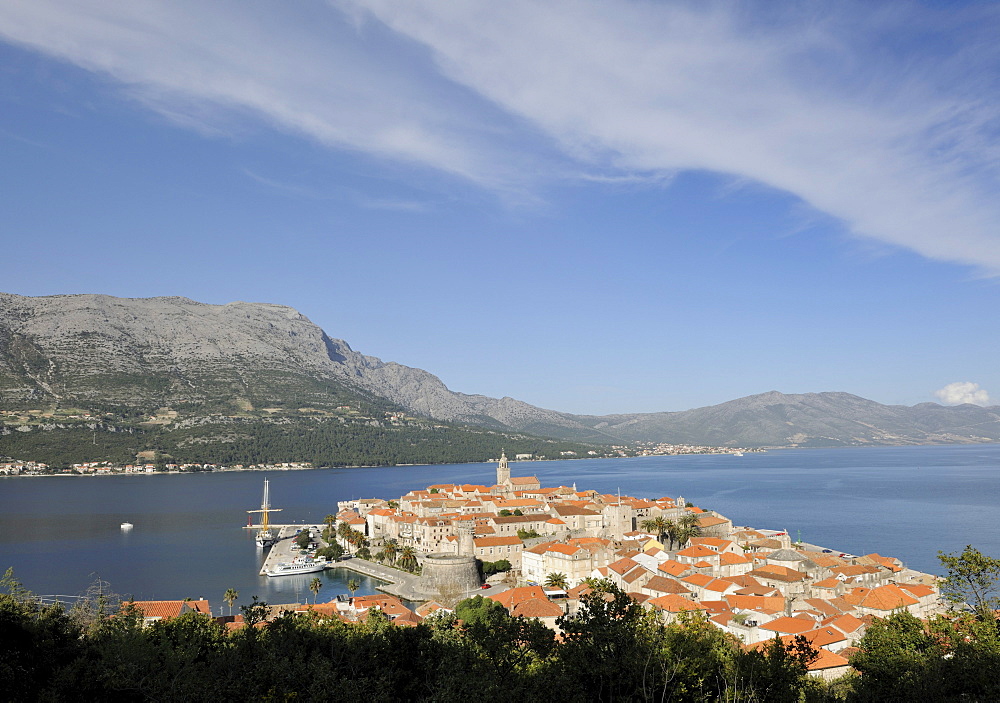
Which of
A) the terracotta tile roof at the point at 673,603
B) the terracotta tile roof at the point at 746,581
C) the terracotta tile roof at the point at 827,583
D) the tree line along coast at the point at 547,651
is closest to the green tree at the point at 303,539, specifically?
the tree line along coast at the point at 547,651

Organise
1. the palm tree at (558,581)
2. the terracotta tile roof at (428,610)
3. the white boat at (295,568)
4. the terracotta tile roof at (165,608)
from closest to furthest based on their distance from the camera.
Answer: the terracotta tile roof at (165,608)
the terracotta tile roof at (428,610)
the palm tree at (558,581)
the white boat at (295,568)

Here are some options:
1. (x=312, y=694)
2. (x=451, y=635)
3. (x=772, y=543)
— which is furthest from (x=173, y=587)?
(x=772, y=543)

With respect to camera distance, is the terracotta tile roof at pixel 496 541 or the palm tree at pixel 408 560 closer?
the terracotta tile roof at pixel 496 541

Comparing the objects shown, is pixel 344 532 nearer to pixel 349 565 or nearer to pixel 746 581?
pixel 349 565

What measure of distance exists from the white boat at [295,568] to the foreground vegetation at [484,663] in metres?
36.2

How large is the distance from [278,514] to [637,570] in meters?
65.7

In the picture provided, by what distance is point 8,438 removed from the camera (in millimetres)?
150875

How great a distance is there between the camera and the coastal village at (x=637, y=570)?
32312mm

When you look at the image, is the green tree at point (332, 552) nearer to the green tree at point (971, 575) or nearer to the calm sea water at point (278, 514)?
the calm sea water at point (278, 514)

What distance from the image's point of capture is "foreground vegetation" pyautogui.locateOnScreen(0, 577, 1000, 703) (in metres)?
13.3

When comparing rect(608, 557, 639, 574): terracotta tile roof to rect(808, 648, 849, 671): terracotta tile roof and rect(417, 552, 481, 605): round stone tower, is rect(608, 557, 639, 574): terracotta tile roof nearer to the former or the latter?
rect(417, 552, 481, 605): round stone tower

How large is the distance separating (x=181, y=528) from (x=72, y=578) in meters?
26.6

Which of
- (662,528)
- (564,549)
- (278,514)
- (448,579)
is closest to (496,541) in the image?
(564,549)

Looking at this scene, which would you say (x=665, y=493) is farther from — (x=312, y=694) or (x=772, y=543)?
(x=312, y=694)
